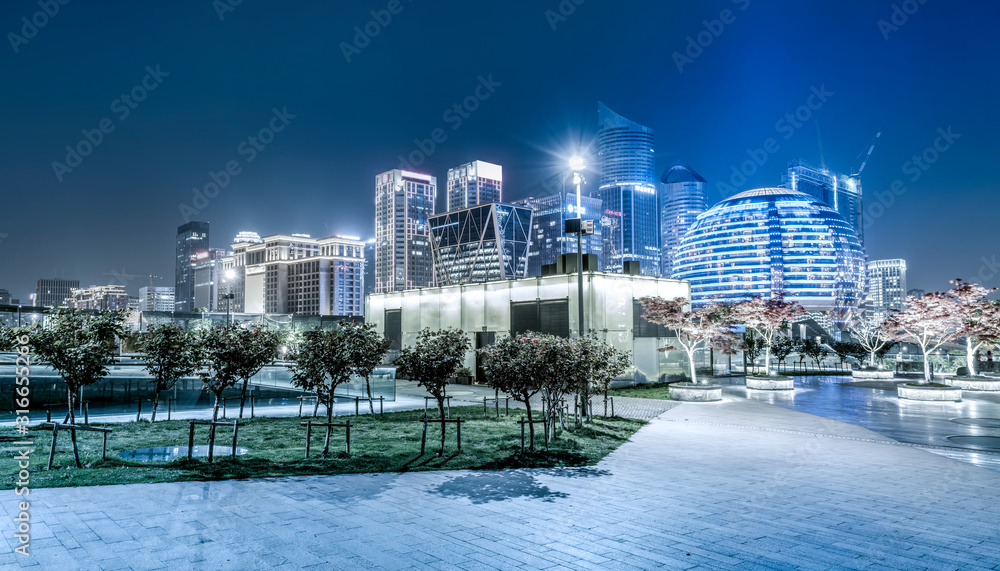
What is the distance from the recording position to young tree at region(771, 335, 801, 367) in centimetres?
4388

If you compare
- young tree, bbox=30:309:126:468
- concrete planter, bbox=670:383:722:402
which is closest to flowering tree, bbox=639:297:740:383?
concrete planter, bbox=670:383:722:402

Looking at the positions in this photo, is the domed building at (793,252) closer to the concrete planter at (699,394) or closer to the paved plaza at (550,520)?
the concrete planter at (699,394)

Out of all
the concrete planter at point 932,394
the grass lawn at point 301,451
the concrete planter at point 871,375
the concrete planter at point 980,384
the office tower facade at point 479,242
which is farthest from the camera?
the office tower facade at point 479,242

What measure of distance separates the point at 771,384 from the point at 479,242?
16081 cm

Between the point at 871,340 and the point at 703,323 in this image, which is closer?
the point at 703,323

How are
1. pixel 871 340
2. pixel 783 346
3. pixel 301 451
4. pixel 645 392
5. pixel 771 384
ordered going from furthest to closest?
pixel 871 340, pixel 783 346, pixel 771 384, pixel 645 392, pixel 301 451

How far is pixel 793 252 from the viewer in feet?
468

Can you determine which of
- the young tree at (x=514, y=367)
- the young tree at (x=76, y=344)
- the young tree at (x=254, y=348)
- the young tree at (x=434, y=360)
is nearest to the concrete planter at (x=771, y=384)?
the young tree at (x=514, y=367)

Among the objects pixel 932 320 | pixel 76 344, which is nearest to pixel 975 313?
pixel 932 320

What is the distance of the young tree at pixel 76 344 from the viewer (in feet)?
37.8

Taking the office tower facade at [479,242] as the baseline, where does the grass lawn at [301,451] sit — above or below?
below

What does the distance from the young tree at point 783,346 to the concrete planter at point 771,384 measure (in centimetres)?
1364

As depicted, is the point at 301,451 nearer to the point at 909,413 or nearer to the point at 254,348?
the point at 254,348

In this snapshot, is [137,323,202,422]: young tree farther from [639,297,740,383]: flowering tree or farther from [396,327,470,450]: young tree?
[639,297,740,383]: flowering tree
